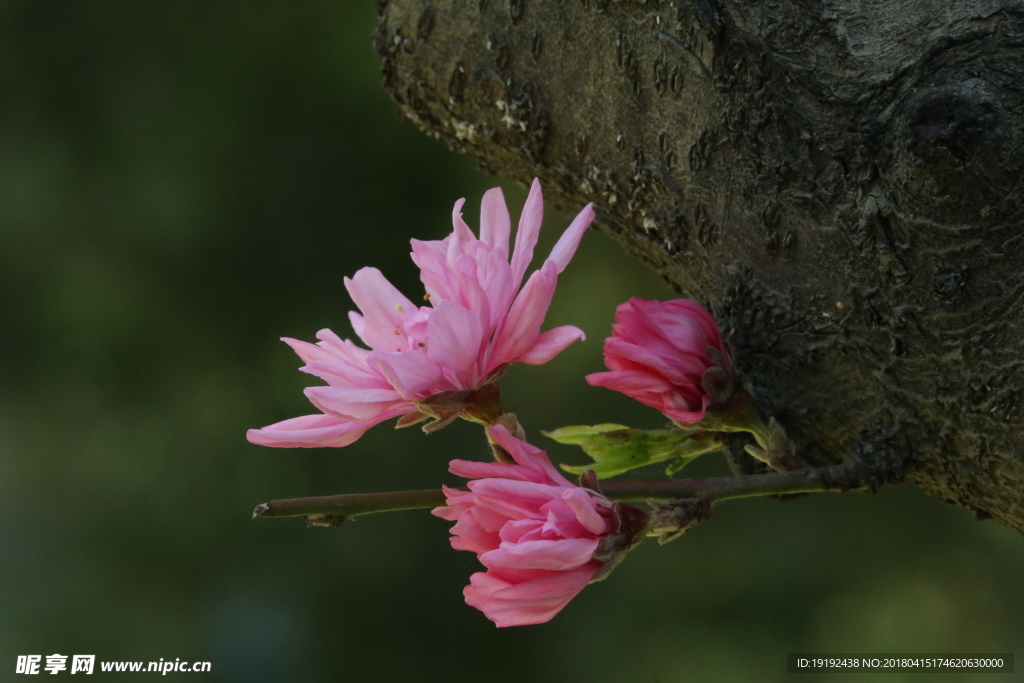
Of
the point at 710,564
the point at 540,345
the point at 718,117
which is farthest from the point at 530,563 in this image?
the point at 710,564

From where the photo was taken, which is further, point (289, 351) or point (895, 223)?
point (289, 351)

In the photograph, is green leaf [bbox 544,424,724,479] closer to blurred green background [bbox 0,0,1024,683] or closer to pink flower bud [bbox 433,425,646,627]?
pink flower bud [bbox 433,425,646,627]

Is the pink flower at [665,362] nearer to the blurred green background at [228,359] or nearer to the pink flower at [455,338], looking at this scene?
the pink flower at [455,338]

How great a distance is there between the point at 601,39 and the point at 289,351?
62 centimetres

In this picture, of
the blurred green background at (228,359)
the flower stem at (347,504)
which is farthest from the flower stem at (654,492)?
the blurred green background at (228,359)

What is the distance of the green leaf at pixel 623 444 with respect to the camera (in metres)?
0.29

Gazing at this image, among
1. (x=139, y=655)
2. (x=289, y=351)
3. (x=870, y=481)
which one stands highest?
(x=289, y=351)

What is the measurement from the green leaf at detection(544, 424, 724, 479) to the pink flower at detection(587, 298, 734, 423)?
0.05ft

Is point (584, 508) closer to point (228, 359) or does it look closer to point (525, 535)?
point (525, 535)

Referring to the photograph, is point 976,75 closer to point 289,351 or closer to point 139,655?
point 289,351

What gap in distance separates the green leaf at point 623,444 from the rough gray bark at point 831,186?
32 millimetres

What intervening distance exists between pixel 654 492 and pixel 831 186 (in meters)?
0.11

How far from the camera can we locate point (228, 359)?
876 millimetres

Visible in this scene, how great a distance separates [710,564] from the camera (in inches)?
32.4
